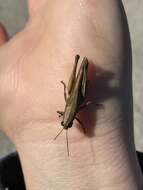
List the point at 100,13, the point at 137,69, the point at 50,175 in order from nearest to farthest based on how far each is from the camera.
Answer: the point at 100,13 < the point at 50,175 < the point at 137,69

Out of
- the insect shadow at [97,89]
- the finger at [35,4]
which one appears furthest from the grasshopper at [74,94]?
the finger at [35,4]

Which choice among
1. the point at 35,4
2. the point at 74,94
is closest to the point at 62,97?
the point at 74,94

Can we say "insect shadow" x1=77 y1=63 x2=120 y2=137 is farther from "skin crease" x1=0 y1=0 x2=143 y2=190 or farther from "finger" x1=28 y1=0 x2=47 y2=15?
"finger" x1=28 y1=0 x2=47 y2=15

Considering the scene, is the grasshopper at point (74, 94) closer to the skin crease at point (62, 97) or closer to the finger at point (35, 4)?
the skin crease at point (62, 97)

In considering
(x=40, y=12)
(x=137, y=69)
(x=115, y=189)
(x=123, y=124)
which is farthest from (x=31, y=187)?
(x=137, y=69)

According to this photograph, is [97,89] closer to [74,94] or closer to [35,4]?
[74,94]

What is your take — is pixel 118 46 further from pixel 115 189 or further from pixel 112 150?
pixel 115 189
